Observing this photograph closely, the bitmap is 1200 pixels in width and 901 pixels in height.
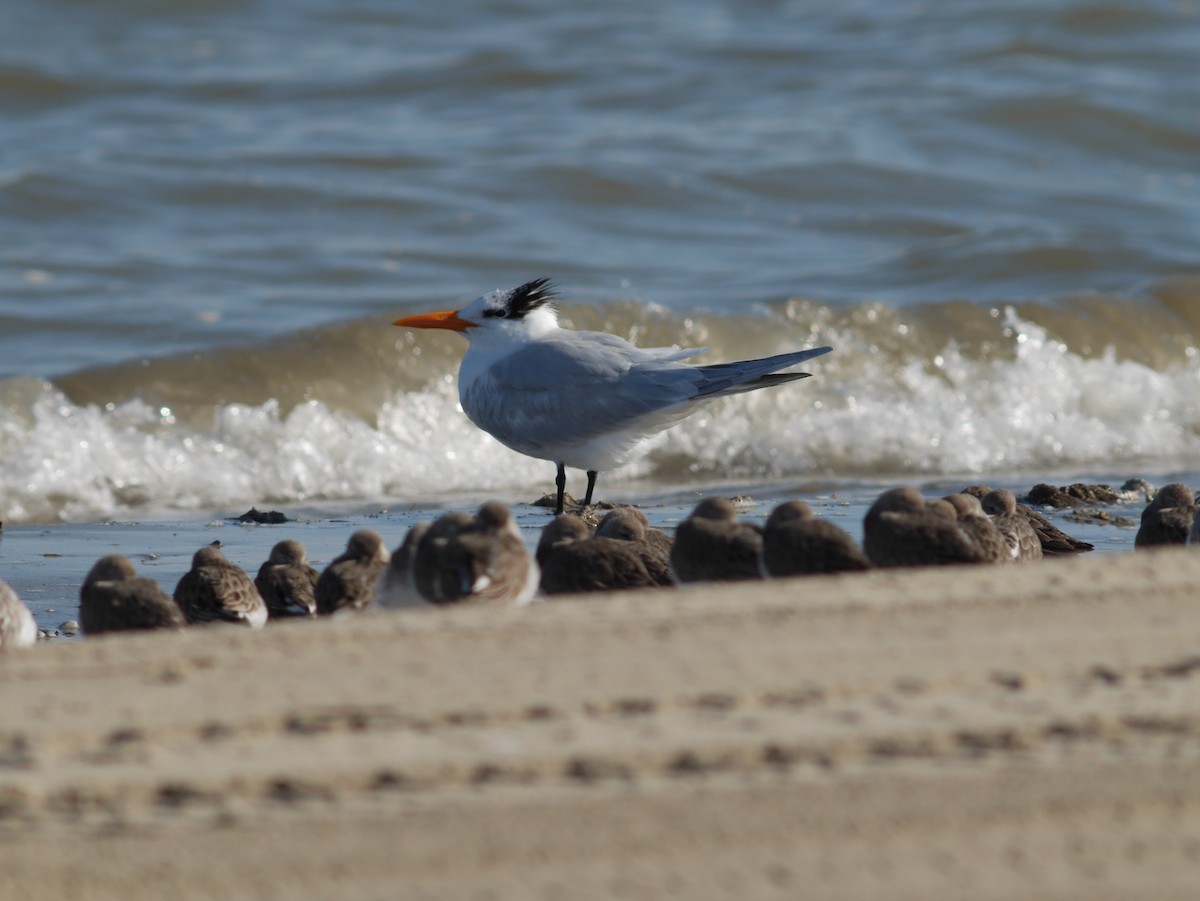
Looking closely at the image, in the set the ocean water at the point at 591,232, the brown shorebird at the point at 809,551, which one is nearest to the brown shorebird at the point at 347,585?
the brown shorebird at the point at 809,551

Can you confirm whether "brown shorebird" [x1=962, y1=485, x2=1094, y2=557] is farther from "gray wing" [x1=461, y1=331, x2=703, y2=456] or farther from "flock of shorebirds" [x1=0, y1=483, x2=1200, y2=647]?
"gray wing" [x1=461, y1=331, x2=703, y2=456]

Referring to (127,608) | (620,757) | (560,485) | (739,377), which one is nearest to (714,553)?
(127,608)

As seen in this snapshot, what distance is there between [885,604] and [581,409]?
3.75 metres

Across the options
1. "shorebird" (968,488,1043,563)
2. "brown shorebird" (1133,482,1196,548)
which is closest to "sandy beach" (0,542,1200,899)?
"shorebird" (968,488,1043,563)

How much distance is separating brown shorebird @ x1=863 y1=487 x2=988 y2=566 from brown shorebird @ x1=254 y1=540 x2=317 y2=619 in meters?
1.73

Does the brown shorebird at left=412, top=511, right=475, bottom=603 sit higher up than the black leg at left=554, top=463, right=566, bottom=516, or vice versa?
the black leg at left=554, top=463, right=566, bottom=516

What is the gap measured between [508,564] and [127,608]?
3.60 ft

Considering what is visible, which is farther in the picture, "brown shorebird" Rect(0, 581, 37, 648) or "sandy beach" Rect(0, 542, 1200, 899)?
"brown shorebird" Rect(0, 581, 37, 648)

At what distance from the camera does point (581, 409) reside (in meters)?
7.67

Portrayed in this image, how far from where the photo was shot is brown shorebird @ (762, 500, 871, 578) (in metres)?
5.00

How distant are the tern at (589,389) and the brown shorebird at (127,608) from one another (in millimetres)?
2815

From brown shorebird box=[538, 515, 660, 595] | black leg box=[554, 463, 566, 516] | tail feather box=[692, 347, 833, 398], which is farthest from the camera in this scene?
black leg box=[554, 463, 566, 516]

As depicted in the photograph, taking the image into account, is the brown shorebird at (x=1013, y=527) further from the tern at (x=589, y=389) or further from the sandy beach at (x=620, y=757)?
the sandy beach at (x=620, y=757)

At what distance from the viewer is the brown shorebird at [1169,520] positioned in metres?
6.01
